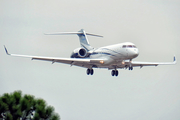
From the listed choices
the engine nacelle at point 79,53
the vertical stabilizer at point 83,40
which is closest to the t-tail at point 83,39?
the vertical stabilizer at point 83,40

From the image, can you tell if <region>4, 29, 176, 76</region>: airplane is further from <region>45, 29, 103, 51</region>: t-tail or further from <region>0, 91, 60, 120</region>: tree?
<region>0, 91, 60, 120</region>: tree

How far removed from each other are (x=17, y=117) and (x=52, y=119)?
10.7 ft

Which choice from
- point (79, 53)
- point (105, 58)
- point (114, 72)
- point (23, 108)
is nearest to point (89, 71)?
point (79, 53)

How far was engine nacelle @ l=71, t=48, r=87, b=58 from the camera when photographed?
77.8m

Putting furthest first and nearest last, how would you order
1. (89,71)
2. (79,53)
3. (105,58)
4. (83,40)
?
1. (83,40)
2. (79,53)
3. (89,71)
4. (105,58)

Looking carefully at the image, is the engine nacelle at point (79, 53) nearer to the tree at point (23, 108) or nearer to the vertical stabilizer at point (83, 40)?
the vertical stabilizer at point (83, 40)

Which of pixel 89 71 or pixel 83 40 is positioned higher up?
pixel 83 40

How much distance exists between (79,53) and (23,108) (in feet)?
98.9

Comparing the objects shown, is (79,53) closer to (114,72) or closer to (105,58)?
(105,58)

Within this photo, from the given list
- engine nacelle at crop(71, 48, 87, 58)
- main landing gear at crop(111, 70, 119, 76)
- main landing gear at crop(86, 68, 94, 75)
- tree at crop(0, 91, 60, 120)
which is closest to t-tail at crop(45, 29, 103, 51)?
engine nacelle at crop(71, 48, 87, 58)

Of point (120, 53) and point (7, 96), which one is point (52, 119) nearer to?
point (7, 96)

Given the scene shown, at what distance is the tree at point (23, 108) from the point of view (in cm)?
4791

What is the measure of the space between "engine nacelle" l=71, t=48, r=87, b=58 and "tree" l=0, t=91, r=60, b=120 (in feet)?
93.9

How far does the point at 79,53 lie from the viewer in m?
77.9
